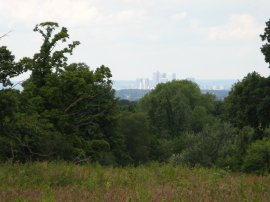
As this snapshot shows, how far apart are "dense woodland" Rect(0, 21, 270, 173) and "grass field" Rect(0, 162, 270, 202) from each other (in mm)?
2368

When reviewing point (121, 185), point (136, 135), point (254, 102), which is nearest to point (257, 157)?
point (254, 102)

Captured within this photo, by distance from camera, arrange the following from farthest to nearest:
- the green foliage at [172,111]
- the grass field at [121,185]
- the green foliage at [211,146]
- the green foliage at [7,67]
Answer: the green foliage at [172,111], the green foliage at [211,146], the green foliage at [7,67], the grass field at [121,185]

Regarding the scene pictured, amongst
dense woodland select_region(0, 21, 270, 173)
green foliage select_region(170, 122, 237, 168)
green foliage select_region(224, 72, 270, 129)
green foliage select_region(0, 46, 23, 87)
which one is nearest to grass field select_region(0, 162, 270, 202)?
dense woodland select_region(0, 21, 270, 173)

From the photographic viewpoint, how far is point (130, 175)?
1179 cm

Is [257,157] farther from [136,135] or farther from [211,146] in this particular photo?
[136,135]

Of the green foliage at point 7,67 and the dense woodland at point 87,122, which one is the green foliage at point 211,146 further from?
the green foliage at point 7,67

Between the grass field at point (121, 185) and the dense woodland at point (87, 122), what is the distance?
2368 millimetres

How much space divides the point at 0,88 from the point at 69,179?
1523 cm

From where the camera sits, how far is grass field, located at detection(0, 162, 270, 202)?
Answer: 8.20 m

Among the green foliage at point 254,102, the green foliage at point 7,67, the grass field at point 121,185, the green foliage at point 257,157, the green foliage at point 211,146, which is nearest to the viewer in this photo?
the grass field at point 121,185

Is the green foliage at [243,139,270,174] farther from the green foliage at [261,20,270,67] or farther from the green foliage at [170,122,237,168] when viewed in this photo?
the green foliage at [170,122,237,168]

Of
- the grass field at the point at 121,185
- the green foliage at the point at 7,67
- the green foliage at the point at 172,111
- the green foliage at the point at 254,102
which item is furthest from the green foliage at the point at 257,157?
the green foliage at the point at 172,111

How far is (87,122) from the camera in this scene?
46.5 metres

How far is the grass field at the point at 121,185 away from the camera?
8203 millimetres
